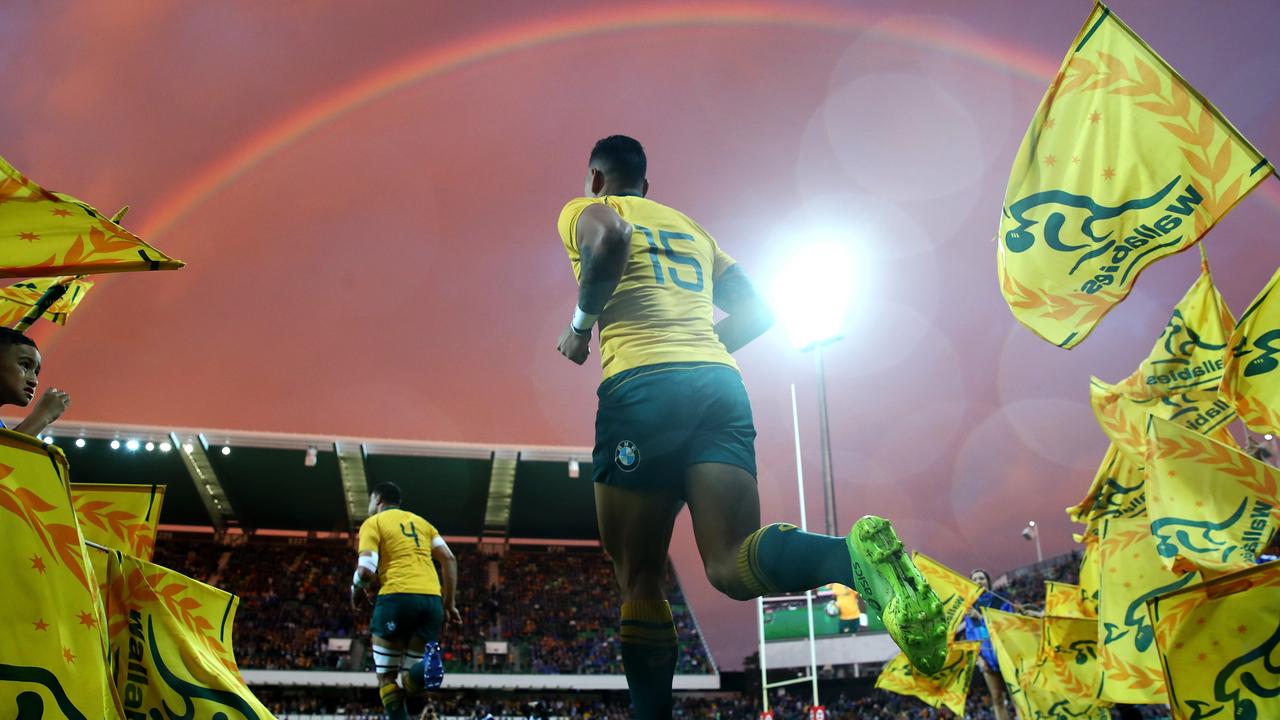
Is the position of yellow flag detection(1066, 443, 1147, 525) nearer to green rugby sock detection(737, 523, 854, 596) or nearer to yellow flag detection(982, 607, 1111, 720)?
yellow flag detection(982, 607, 1111, 720)

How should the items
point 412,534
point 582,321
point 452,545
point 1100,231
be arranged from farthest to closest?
point 452,545, point 412,534, point 1100,231, point 582,321

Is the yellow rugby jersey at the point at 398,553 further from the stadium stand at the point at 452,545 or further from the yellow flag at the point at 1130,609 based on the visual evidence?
the stadium stand at the point at 452,545

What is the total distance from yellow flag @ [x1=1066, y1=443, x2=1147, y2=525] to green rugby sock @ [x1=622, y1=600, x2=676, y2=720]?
19.5ft

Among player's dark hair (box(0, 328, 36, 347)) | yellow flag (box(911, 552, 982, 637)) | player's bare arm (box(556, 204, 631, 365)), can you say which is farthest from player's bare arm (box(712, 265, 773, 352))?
yellow flag (box(911, 552, 982, 637))

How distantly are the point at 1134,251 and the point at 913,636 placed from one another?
272 centimetres

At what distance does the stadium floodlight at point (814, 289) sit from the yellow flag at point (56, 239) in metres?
19.3

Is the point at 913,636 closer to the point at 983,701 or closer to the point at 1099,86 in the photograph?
the point at 1099,86

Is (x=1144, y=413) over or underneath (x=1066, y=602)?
over

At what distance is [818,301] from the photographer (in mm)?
21688

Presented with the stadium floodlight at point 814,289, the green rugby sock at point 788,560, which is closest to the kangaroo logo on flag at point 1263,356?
the green rugby sock at point 788,560

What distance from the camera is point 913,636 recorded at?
1.66 meters

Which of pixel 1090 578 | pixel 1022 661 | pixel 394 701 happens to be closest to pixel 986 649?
pixel 1022 661

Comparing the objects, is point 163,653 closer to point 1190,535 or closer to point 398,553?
point 398,553

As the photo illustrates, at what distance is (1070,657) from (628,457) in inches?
256
